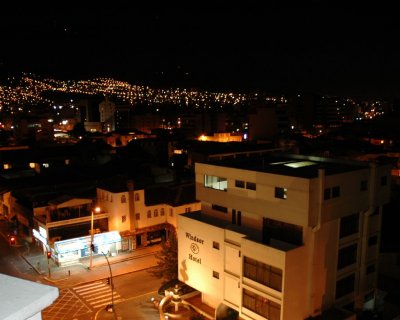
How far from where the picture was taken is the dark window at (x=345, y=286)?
727 inches

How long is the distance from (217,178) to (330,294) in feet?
24.6

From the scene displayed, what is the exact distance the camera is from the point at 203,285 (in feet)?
65.3

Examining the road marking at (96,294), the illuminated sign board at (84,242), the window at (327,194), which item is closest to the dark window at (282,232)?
the window at (327,194)

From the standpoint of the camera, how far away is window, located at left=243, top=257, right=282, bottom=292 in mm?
15734

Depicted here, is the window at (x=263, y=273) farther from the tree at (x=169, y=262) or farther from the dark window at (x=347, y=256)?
the tree at (x=169, y=262)

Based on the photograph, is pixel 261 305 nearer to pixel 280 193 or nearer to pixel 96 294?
pixel 280 193

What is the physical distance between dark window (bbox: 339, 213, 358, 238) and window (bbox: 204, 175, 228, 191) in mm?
5698

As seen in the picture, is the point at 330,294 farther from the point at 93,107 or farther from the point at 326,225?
the point at 93,107

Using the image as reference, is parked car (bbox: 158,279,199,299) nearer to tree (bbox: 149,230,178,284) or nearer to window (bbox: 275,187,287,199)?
tree (bbox: 149,230,178,284)

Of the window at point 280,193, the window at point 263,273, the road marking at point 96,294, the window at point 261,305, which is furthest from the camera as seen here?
the road marking at point 96,294

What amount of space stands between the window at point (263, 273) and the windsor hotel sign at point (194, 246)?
3309 mm

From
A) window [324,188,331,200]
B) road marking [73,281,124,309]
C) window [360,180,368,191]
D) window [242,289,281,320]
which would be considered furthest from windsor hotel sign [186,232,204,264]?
→ window [360,180,368,191]

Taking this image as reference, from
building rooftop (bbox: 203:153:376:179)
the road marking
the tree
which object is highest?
building rooftop (bbox: 203:153:376:179)

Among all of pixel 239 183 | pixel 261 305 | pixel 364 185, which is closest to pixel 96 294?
pixel 261 305
